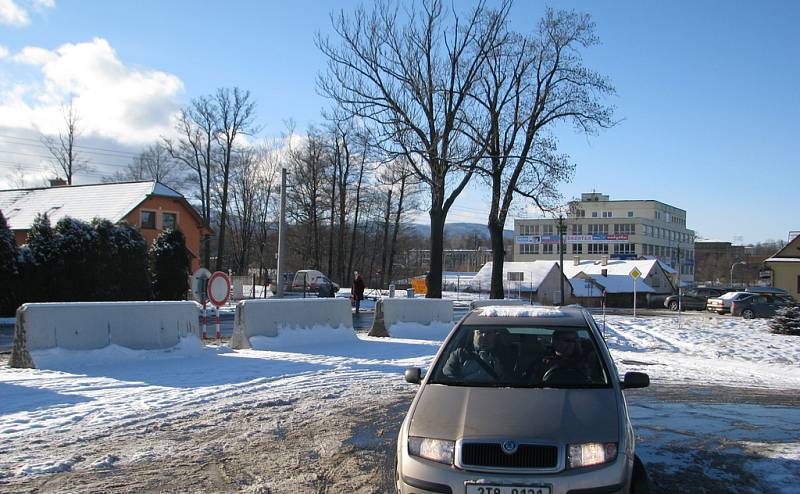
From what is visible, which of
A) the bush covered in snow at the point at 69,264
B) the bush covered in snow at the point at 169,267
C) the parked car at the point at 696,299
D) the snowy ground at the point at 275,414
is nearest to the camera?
the snowy ground at the point at 275,414

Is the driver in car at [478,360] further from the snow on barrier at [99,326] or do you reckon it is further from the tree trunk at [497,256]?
the tree trunk at [497,256]

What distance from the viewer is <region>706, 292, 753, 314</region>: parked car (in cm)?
4106

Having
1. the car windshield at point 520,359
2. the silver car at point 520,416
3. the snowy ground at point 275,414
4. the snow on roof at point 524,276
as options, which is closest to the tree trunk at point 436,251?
the snowy ground at point 275,414

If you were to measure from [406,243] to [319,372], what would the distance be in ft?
212

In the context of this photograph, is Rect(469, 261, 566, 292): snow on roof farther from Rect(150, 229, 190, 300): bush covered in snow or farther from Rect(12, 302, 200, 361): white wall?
Rect(12, 302, 200, 361): white wall

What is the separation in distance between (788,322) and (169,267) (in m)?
25.6

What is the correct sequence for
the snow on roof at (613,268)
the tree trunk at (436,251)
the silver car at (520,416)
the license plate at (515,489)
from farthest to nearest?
1. the snow on roof at (613,268)
2. the tree trunk at (436,251)
3. the silver car at (520,416)
4. the license plate at (515,489)

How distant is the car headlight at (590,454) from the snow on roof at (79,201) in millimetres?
42190

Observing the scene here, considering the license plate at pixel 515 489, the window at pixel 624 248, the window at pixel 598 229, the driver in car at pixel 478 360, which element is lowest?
the license plate at pixel 515 489

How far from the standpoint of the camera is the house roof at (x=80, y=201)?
4406cm

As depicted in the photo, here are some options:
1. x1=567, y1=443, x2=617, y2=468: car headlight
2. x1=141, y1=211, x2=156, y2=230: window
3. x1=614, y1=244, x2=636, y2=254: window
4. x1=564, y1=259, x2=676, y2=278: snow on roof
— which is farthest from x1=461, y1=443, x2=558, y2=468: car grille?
x1=614, y1=244, x2=636, y2=254: window

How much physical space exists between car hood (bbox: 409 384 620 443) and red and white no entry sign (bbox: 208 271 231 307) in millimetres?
11143

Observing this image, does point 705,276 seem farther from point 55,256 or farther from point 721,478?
point 721,478

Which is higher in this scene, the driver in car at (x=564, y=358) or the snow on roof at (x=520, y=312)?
the snow on roof at (x=520, y=312)
